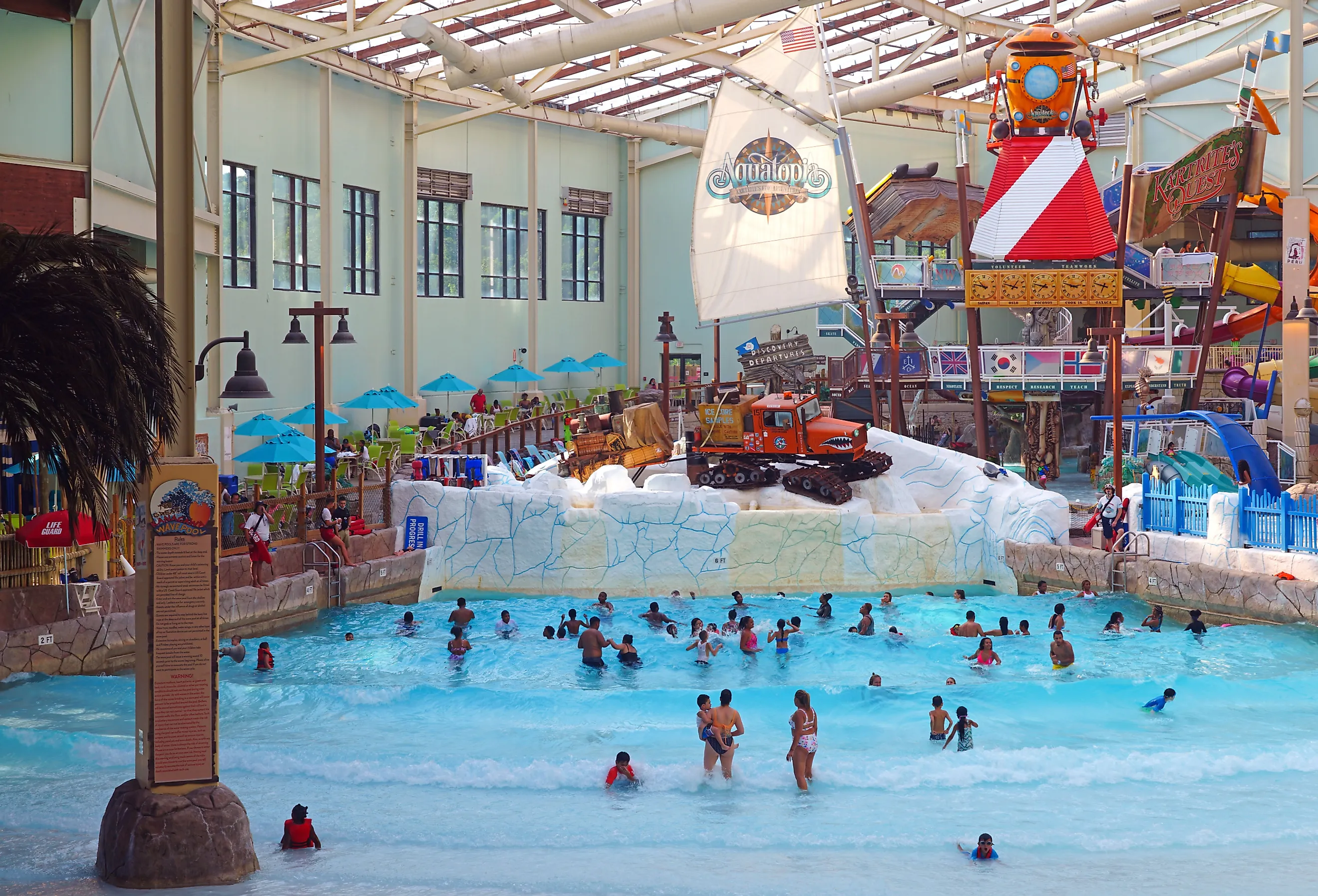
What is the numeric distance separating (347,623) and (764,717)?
7.81 metres

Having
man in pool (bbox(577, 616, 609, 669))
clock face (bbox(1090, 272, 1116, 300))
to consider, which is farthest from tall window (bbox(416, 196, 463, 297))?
man in pool (bbox(577, 616, 609, 669))

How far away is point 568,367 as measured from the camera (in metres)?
43.1

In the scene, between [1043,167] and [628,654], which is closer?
[628,654]

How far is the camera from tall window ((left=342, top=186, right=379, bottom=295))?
36188 mm

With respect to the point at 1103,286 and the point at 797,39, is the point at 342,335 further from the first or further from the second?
the point at 1103,286

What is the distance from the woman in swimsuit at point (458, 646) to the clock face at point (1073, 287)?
16.7 metres

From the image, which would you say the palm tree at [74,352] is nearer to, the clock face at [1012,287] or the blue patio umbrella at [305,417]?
the blue patio umbrella at [305,417]

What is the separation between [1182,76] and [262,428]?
27858 millimetres

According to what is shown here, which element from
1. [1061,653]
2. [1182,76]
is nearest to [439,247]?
[1182,76]

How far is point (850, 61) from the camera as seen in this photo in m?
42.9

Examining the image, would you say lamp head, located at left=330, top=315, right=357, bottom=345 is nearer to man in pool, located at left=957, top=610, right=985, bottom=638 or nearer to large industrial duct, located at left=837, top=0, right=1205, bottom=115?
man in pool, located at left=957, top=610, right=985, bottom=638

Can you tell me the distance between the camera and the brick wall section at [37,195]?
60.7ft

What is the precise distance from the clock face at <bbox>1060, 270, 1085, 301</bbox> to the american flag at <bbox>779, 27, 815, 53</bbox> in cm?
820

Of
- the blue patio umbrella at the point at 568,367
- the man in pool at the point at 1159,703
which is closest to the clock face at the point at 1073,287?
the man in pool at the point at 1159,703
